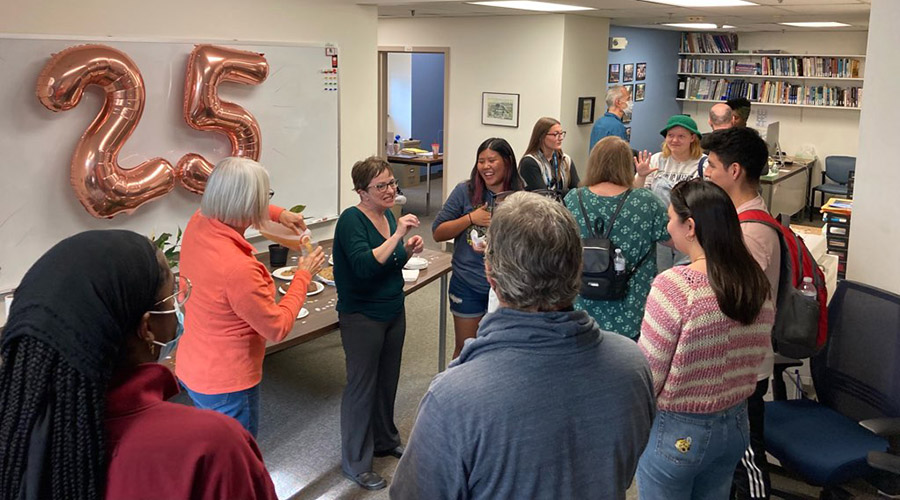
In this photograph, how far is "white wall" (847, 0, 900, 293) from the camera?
9.61ft

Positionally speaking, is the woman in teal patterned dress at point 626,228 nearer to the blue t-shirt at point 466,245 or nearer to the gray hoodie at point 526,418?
the blue t-shirt at point 466,245

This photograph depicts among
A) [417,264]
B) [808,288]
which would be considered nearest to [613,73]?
[417,264]

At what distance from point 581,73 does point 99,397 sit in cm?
686

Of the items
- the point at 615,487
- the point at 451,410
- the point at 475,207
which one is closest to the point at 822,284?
the point at 475,207

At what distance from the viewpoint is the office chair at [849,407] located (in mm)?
2588

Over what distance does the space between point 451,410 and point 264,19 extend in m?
3.60

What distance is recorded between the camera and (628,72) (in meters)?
9.59

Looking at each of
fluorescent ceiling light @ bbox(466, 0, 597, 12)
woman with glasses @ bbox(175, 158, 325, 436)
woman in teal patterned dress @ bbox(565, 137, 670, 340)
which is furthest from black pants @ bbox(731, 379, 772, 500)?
fluorescent ceiling light @ bbox(466, 0, 597, 12)

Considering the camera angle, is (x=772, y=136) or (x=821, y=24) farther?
(x=821, y=24)

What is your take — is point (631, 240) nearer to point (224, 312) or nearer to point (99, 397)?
point (224, 312)

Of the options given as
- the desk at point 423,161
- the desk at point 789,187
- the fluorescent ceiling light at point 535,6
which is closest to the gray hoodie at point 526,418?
the fluorescent ceiling light at point 535,6

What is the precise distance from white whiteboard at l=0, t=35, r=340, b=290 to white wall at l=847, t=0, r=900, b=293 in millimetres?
3082

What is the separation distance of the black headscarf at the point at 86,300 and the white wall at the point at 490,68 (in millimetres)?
6347

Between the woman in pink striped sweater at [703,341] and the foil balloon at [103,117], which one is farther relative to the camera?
the foil balloon at [103,117]
